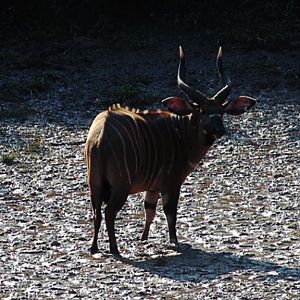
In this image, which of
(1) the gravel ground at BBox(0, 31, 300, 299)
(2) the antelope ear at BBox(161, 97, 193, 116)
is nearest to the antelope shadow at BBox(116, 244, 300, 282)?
(1) the gravel ground at BBox(0, 31, 300, 299)

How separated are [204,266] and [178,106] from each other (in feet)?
5.53

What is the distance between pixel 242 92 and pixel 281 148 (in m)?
3.45

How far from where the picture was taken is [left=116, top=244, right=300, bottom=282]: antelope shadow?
31.0 ft

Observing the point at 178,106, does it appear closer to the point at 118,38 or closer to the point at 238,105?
the point at 238,105

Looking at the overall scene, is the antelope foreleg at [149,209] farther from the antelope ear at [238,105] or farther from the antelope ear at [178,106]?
the antelope ear at [238,105]

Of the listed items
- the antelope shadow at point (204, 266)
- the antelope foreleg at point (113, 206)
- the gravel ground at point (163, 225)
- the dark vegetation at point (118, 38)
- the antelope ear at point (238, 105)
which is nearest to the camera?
the gravel ground at point (163, 225)

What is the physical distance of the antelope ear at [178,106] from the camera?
10594 millimetres

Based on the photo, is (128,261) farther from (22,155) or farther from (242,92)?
(242,92)

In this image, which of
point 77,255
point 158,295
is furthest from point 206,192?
point 158,295

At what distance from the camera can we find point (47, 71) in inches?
782

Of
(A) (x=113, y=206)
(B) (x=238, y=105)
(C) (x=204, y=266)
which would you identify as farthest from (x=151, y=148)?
(C) (x=204, y=266)

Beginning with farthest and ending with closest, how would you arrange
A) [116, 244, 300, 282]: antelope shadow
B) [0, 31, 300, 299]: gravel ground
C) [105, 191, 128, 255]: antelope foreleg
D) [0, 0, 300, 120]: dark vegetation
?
[0, 0, 300, 120]: dark vegetation → [105, 191, 128, 255]: antelope foreleg → [116, 244, 300, 282]: antelope shadow → [0, 31, 300, 299]: gravel ground

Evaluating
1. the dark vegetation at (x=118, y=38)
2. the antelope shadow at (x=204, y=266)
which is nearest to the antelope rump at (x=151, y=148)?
the antelope shadow at (x=204, y=266)

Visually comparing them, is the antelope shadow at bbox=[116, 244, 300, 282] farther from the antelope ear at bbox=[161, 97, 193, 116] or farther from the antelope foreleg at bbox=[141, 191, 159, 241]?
the antelope ear at bbox=[161, 97, 193, 116]
